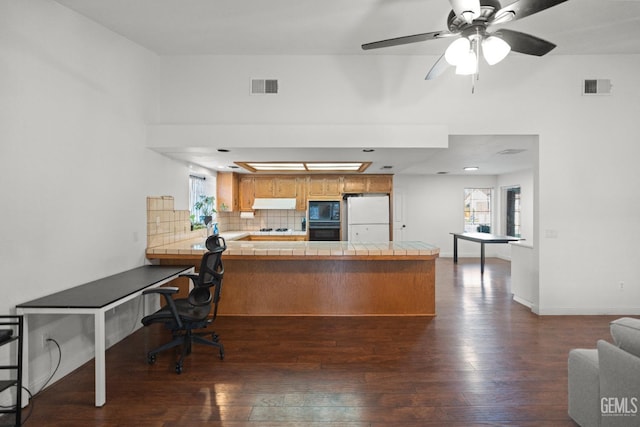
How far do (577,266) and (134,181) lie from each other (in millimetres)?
5359

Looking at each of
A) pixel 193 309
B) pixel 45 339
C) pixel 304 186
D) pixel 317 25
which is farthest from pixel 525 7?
pixel 304 186

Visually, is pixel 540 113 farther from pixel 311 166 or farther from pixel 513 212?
A: pixel 513 212

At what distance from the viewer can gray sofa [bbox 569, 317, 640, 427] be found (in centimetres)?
151

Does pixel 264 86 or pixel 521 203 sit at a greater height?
pixel 264 86

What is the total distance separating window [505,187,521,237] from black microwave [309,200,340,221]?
494cm

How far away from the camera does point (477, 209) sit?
9188 mm

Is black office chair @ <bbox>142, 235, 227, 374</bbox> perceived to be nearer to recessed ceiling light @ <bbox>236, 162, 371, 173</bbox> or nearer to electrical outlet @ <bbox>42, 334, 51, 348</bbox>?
electrical outlet @ <bbox>42, 334, 51, 348</bbox>

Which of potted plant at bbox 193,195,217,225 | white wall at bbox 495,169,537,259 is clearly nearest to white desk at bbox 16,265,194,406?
potted plant at bbox 193,195,217,225

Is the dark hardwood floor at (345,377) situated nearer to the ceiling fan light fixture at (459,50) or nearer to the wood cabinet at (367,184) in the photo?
the ceiling fan light fixture at (459,50)

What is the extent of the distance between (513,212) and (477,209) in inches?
35.3

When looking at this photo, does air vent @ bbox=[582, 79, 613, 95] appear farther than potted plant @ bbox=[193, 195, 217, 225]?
No

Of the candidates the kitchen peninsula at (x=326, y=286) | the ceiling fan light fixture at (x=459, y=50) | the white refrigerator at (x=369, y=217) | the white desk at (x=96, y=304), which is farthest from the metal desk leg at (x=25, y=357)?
the white refrigerator at (x=369, y=217)

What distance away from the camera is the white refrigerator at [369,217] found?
6.81 m

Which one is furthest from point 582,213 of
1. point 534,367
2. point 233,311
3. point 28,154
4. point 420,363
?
point 28,154
